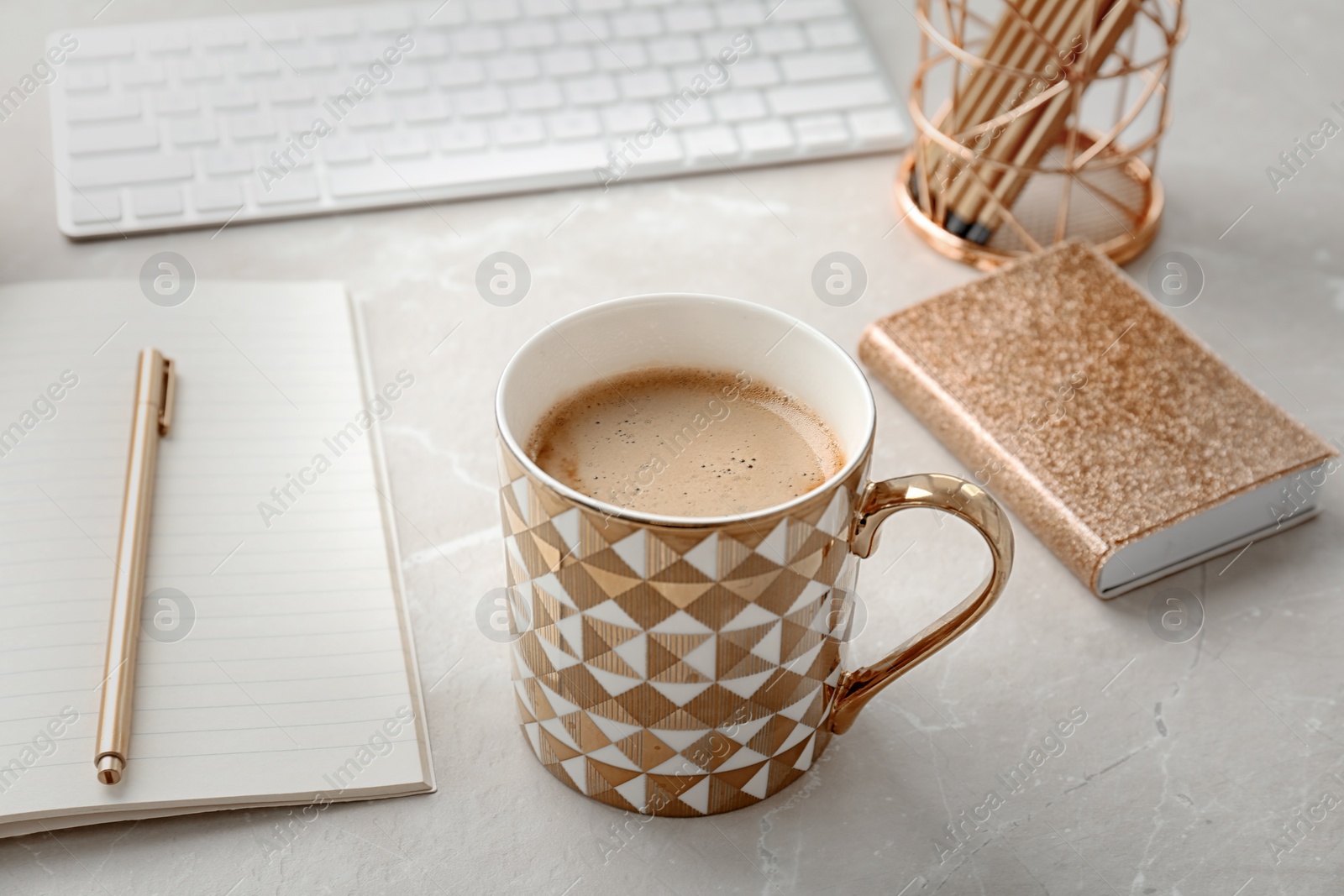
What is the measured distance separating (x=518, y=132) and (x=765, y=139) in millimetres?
185

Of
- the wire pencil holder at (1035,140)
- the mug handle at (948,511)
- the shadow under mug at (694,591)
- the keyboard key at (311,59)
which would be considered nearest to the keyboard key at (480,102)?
the keyboard key at (311,59)

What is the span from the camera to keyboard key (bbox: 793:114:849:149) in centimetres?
94

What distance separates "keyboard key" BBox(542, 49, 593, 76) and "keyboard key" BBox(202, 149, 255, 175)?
233 mm

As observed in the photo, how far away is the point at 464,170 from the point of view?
0.91m

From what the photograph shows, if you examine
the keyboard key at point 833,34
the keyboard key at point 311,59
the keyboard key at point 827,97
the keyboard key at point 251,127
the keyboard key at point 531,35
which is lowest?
the keyboard key at point 827,97

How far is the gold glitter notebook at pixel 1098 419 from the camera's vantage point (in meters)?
0.65

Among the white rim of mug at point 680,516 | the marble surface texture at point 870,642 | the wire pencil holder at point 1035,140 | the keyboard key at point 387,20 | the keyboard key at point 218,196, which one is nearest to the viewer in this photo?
the white rim of mug at point 680,516

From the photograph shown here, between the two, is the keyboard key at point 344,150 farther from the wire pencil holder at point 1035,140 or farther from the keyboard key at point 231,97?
the wire pencil holder at point 1035,140

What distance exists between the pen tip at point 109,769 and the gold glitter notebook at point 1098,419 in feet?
1.52

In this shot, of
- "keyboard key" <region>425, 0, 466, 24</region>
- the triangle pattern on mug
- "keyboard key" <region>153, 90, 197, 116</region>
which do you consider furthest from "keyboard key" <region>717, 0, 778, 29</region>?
the triangle pattern on mug

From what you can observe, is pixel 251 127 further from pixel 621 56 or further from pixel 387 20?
pixel 621 56

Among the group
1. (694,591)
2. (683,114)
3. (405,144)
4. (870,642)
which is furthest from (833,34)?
(694,591)

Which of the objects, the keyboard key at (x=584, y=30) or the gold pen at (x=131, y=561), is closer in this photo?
the gold pen at (x=131, y=561)

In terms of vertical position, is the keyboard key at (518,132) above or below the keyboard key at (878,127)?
above
